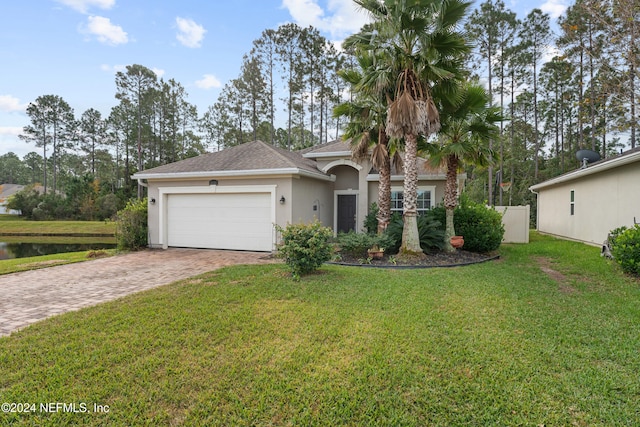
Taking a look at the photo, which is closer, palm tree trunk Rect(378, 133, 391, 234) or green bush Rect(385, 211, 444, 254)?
green bush Rect(385, 211, 444, 254)

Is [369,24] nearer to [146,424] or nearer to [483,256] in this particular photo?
[483,256]

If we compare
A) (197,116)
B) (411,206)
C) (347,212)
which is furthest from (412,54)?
(197,116)

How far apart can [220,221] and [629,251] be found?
11015 millimetres

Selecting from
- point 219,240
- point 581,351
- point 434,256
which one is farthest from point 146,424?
point 219,240

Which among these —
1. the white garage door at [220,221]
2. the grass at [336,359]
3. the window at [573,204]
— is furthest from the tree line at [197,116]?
the grass at [336,359]

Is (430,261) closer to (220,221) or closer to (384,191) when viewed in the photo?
(384,191)

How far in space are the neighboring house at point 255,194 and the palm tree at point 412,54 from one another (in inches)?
108

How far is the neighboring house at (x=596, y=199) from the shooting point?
31.3ft

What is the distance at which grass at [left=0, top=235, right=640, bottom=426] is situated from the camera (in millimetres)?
2680

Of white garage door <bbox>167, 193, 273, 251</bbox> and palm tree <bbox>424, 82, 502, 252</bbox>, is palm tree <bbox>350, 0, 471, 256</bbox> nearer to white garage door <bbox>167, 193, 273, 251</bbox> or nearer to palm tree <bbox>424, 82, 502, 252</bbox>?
palm tree <bbox>424, 82, 502, 252</bbox>

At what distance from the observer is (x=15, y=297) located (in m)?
5.77

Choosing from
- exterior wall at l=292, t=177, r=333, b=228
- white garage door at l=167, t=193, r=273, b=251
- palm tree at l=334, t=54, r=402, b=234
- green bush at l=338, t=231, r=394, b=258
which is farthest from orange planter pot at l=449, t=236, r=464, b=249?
white garage door at l=167, t=193, r=273, b=251

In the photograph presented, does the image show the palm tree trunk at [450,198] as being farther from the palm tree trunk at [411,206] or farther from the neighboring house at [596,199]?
the neighboring house at [596,199]

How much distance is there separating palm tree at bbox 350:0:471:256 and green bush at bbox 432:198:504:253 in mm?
2565
